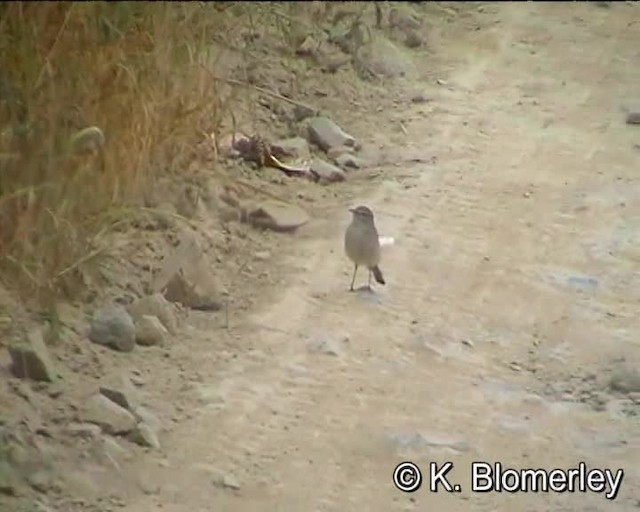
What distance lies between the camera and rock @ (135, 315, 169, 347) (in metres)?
2.40

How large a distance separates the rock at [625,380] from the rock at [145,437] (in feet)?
2.29

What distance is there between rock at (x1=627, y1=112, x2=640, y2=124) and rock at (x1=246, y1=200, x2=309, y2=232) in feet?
2.55

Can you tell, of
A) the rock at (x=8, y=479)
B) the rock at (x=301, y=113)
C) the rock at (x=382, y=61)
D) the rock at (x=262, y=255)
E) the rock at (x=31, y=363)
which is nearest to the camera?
the rock at (x=8, y=479)

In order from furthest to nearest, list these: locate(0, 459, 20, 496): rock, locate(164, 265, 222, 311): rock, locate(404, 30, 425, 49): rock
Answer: locate(404, 30, 425, 49): rock
locate(164, 265, 222, 311): rock
locate(0, 459, 20, 496): rock

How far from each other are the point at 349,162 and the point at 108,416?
45.3 inches

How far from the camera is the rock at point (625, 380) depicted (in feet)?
7.57

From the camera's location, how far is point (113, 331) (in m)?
Answer: 2.37

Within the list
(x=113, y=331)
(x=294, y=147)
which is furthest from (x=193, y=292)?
(x=294, y=147)

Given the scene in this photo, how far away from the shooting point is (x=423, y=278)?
2.64 m

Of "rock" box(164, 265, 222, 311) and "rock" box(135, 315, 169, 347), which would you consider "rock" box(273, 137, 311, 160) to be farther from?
"rock" box(135, 315, 169, 347)

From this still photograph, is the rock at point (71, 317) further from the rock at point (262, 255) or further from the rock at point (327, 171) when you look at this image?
the rock at point (327, 171)

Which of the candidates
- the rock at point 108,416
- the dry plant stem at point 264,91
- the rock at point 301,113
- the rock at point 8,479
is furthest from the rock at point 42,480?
the rock at point 301,113

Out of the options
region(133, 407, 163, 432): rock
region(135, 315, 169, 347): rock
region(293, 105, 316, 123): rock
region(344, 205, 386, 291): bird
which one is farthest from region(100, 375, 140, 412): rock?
region(293, 105, 316, 123): rock

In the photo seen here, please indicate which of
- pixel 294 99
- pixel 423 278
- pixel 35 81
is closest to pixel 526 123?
pixel 294 99
